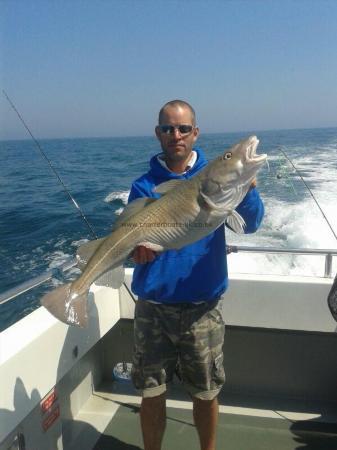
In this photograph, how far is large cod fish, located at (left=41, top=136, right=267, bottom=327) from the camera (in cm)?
228

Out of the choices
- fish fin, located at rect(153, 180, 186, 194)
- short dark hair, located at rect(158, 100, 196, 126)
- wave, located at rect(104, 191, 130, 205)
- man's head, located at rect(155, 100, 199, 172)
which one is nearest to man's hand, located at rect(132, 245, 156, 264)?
fish fin, located at rect(153, 180, 186, 194)

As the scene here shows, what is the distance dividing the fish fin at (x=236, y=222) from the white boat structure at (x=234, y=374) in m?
1.15

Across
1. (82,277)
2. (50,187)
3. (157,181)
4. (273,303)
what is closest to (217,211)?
(157,181)

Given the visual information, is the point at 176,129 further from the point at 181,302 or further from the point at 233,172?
the point at 181,302

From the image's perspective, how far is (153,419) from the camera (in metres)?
2.76

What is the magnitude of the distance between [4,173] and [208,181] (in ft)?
76.7

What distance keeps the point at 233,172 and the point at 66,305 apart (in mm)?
1100

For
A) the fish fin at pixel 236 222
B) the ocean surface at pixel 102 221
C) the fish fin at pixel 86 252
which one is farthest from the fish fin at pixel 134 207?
the ocean surface at pixel 102 221

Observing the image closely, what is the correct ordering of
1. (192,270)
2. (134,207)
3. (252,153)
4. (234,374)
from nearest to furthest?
(252,153)
(134,207)
(192,270)
(234,374)

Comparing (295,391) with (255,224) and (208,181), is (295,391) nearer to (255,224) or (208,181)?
(255,224)

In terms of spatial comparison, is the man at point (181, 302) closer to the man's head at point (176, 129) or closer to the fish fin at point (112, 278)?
the man's head at point (176, 129)

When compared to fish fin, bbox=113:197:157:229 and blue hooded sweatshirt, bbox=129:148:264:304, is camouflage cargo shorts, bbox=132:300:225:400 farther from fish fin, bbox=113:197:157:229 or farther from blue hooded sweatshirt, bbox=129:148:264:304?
fish fin, bbox=113:197:157:229

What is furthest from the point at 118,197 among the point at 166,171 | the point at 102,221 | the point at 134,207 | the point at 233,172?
the point at 233,172

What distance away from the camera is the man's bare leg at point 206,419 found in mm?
2717
